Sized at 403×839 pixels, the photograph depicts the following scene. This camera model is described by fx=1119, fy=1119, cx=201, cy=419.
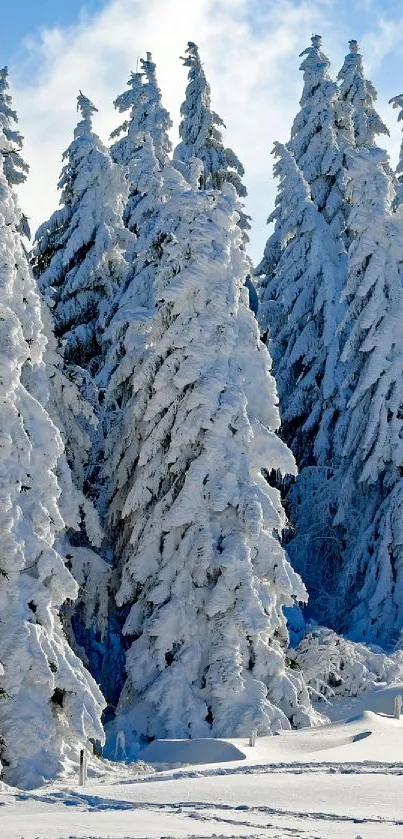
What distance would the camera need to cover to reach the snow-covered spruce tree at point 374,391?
28.8 metres

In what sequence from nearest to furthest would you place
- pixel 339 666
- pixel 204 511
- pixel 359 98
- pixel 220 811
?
pixel 220 811 < pixel 204 511 < pixel 339 666 < pixel 359 98

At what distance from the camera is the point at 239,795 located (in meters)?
12.4

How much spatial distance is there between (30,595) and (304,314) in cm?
2040

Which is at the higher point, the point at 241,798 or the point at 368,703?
the point at 368,703

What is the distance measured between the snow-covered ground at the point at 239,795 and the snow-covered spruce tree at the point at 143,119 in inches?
982

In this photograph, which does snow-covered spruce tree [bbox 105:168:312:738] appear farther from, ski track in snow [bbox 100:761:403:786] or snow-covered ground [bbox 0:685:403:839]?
ski track in snow [bbox 100:761:403:786]

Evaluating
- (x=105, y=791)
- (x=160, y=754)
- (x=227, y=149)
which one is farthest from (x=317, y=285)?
(x=105, y=791)

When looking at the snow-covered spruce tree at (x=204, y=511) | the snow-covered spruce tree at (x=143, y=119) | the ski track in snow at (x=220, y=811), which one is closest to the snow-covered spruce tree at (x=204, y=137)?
the snow-covered spruce tree at (x=143, y=119)

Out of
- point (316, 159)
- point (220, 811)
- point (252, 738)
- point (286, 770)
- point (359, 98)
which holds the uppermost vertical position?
point (359, 98)

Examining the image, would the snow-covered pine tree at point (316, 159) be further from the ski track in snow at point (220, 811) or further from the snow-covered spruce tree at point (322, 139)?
the ski track in snow at point (220, 811)

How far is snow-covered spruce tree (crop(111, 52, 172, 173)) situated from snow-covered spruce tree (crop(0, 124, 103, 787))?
2161 centimetres

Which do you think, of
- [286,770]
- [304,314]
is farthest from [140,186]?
[286,770]

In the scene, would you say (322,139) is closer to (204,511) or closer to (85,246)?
(85,246)

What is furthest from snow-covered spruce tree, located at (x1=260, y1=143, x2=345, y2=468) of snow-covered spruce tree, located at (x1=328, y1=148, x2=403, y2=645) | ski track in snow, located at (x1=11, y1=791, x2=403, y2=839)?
ski track in snow, located at (x1=11, y1=791, x2=403, y2=839)
